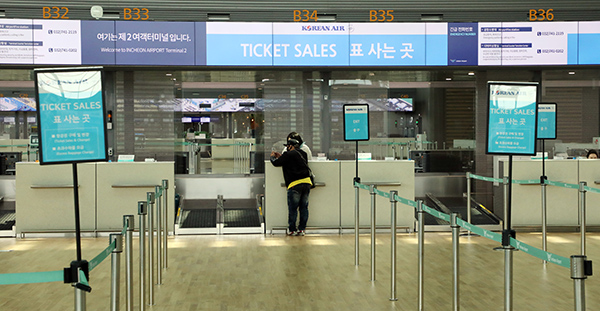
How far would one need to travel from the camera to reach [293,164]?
923 centimetres

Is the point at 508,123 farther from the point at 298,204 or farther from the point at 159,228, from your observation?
the point at 298,204

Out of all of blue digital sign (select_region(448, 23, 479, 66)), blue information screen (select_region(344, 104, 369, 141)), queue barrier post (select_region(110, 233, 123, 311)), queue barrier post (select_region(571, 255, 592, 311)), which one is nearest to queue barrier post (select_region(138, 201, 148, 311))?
queue barrier post (select_region(110, 233, 123, 311))

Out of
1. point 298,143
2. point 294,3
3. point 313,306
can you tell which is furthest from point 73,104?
point 294,3

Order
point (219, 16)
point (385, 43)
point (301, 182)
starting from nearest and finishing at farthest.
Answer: point (301, 182), point (385, 43), point (219, 16)

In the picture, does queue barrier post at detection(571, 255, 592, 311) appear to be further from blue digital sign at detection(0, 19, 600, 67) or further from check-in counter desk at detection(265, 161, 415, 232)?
blue digital sign at detection(0, 19, 600, 67)

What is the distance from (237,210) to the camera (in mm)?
10586

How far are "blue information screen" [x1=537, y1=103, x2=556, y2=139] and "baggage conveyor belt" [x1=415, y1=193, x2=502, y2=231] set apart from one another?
1686 mm

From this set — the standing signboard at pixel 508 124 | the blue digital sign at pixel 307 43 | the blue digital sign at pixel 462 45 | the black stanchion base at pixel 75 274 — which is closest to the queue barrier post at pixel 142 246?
the black stanchion base at pixel 75 274

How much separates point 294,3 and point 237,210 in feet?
12.9

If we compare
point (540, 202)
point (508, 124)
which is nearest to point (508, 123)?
point (508, 124)

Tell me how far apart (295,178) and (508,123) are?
4248 millimetres

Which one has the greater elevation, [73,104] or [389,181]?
[73,104]

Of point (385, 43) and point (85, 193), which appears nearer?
point (85, 193)

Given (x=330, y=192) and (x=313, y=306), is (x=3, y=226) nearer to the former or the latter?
(x=330, y=192)
